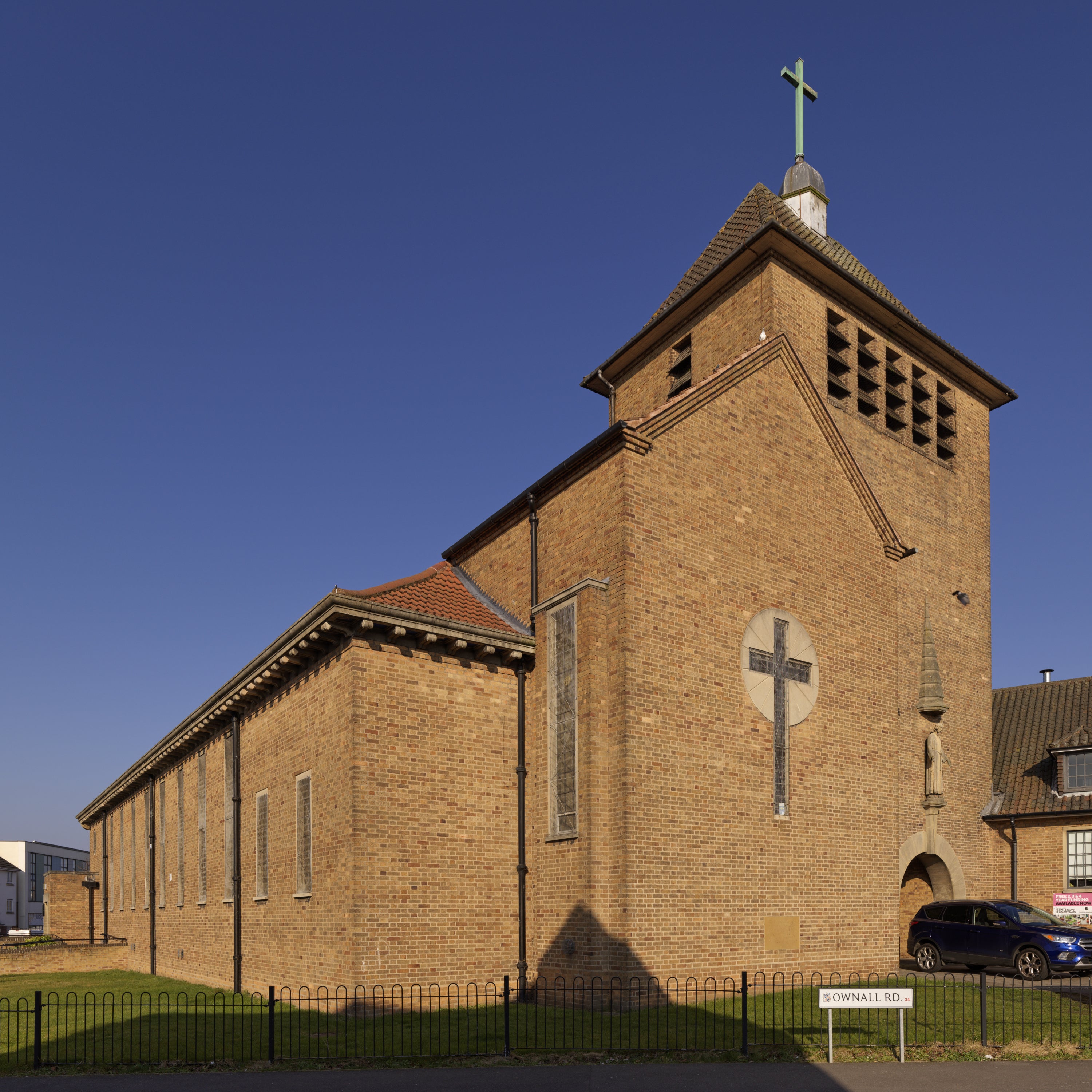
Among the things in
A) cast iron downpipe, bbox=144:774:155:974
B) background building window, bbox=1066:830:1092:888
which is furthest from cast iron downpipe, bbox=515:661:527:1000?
cast iron downpipe, bbox=144:774:155:974

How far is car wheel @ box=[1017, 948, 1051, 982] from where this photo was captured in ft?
63.2

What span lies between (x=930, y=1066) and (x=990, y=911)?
416 inches

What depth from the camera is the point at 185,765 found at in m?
28.0

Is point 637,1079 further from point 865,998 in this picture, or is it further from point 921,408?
point 921,408

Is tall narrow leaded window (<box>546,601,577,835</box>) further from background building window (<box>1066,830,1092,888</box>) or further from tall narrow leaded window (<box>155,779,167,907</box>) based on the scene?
tall narrow leaded window (<box>155,779,167,907</box>)

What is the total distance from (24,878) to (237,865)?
371ft

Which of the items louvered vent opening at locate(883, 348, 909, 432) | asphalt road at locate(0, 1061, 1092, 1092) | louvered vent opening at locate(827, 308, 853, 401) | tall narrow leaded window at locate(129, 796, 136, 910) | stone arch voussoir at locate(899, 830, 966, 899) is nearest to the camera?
asphalt road at locate(0, 1061, 1092, 1092)

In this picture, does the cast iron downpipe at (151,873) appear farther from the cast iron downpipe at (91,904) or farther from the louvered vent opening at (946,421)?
the louvered vent opening at (946,421)

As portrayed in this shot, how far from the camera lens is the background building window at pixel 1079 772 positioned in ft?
86.1

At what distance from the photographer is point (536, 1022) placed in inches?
550

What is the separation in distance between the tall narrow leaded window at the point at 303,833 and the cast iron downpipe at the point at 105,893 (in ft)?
75.7

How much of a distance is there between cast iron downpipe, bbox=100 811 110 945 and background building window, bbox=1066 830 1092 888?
30949 mm

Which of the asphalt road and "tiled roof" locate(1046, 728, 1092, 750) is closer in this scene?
the asphalt road

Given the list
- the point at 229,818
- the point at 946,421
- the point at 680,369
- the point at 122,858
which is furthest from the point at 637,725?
the point at 122,858
